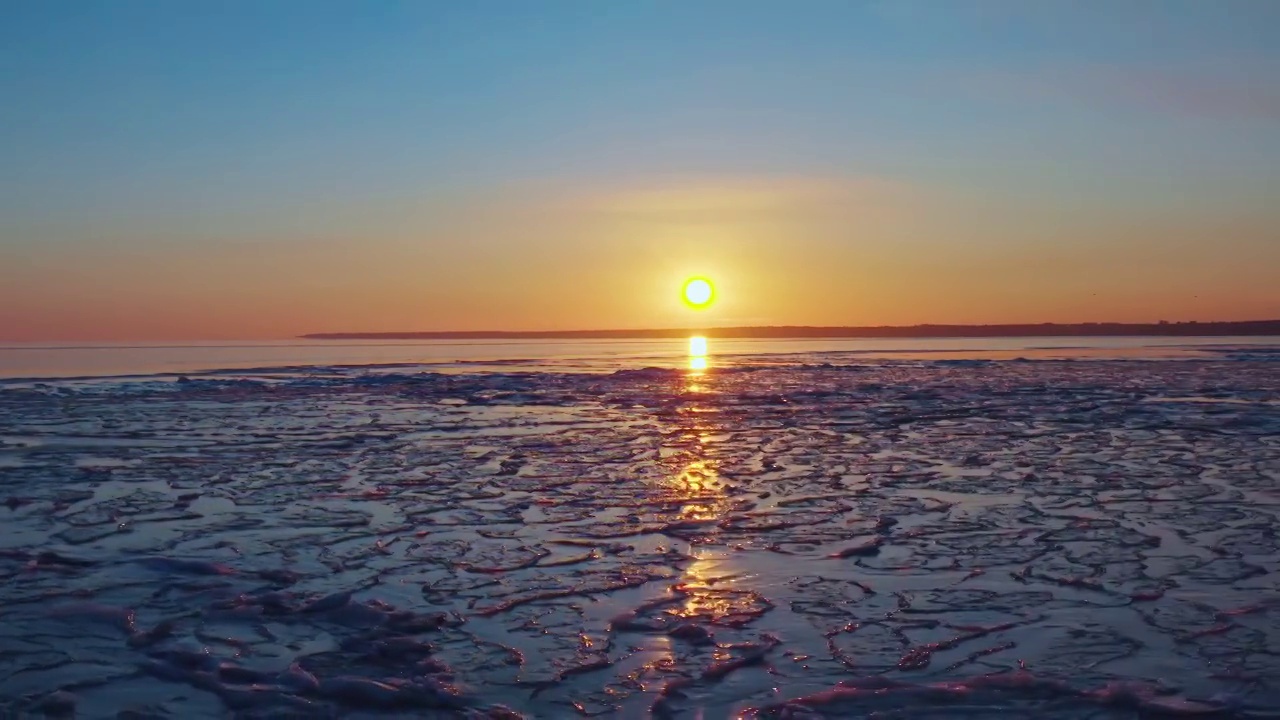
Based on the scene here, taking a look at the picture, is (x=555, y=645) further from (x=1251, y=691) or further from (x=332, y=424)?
(x=332, y=424)

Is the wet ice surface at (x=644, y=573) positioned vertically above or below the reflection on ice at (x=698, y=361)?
below

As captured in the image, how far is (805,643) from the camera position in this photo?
482cm

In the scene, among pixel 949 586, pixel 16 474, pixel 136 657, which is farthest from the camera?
pixel 16 474

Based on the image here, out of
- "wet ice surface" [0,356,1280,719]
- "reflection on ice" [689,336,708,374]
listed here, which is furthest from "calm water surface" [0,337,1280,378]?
"wet ice surface" [0,356,1280,719]

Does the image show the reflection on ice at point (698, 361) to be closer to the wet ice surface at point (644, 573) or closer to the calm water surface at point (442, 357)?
the calm water surface at point (442, 357)

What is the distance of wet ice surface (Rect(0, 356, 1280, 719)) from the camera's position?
427 centimetres

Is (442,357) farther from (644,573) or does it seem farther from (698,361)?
(644,573)

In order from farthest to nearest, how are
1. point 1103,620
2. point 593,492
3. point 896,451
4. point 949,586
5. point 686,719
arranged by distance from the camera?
point 896,451 → point 593,492 → point 949,586 → point 1103,620 → point 686,719

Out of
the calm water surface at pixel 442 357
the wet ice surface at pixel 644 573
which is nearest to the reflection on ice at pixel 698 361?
the calm water surface at pixel 442 357

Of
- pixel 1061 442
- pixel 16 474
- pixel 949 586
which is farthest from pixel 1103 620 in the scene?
pixel 16 474

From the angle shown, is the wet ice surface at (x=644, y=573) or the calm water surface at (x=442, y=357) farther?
the calm water surface at (x=442, y=357)

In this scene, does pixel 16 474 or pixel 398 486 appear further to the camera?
pixel 16 474

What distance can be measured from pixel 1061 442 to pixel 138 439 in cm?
1117

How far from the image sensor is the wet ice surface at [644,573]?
14.0 ft
